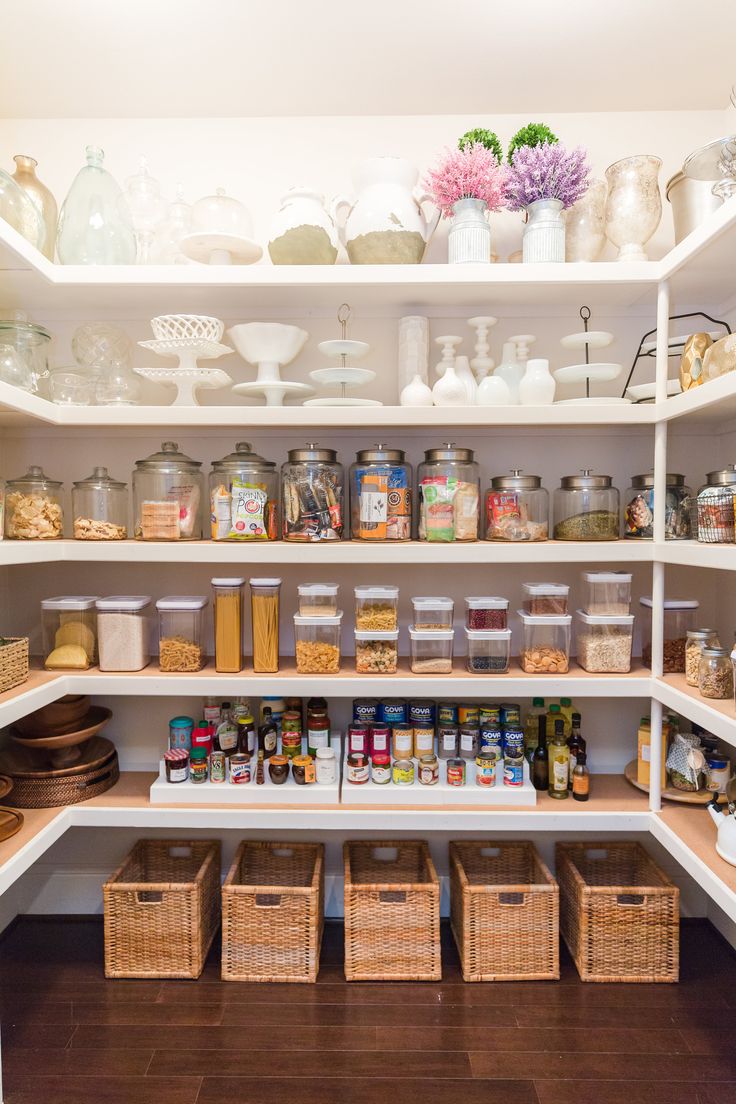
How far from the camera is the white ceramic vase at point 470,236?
1.73m

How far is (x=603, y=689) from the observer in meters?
1.77

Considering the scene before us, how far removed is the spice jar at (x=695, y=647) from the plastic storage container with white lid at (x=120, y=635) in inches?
61.6

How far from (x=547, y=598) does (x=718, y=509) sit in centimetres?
54

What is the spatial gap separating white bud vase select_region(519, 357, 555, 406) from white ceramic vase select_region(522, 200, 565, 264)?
28 cm

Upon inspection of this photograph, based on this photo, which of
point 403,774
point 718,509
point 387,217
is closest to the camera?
point 718,509

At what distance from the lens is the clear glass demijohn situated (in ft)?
5.81

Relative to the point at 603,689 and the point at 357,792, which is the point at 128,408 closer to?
the point at 357,792

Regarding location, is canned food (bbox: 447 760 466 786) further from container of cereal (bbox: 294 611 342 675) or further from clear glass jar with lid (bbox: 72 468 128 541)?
clear glass jar with lid (bbox: 72 468 128 541)

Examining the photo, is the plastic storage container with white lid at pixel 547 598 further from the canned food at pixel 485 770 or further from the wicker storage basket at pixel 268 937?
the wicker storage basket at pixel 268 937

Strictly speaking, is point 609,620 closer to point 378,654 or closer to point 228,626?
point 378,654

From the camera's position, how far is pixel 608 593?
1860 mm

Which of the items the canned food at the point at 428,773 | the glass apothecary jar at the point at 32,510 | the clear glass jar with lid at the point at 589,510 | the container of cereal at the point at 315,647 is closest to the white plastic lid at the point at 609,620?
the clear glass jar with lid at the point at 589,510

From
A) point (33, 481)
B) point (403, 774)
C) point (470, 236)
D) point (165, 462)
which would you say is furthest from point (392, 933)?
point (470, 236)

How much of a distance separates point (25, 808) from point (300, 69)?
7.56ft
